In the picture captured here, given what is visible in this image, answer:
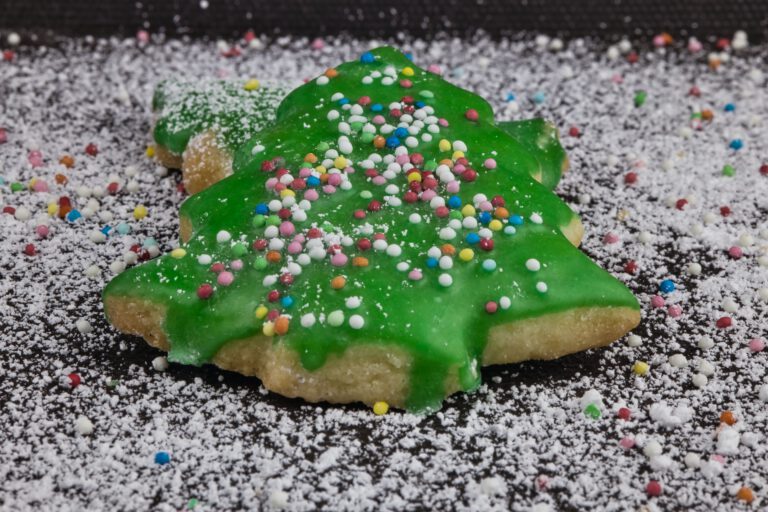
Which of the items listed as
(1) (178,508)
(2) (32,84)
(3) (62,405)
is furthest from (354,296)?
(2) (32,84)

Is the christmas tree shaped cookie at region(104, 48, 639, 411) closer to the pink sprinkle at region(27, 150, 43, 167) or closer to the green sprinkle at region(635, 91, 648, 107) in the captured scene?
the pink sprinkle at region(27, 150, 43, 167)

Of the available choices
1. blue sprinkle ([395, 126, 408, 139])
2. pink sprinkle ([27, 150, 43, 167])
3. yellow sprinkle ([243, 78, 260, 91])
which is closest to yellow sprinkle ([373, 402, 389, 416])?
blue sprinkle ([395, 126, 408, 139])

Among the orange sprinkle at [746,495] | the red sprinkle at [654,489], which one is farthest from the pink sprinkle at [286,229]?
the orange sprinkle at [746,495]

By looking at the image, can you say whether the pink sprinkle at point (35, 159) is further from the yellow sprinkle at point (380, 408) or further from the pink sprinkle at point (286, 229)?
the yellow sprinkle at point (380, 408)

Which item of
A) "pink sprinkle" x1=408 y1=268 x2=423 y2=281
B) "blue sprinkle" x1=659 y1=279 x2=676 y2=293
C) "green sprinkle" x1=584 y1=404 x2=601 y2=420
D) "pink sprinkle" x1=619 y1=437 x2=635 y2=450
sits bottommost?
"pink sprinkle" x1=619 y1=437 x2=635 y2=450

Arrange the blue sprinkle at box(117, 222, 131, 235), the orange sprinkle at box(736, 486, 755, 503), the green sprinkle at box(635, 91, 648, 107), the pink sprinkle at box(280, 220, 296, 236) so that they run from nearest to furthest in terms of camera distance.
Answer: the orange sprinkle at box(736, 486, 755, 503), the pink sprinkle at box(280, 220, 296, 236), the blue sprinkle at box(117, 222, 131, 235), the green sprinkle at box(635, 91, 648, 107)

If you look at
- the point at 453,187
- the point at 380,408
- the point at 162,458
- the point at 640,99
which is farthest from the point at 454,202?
the point at 640,99
